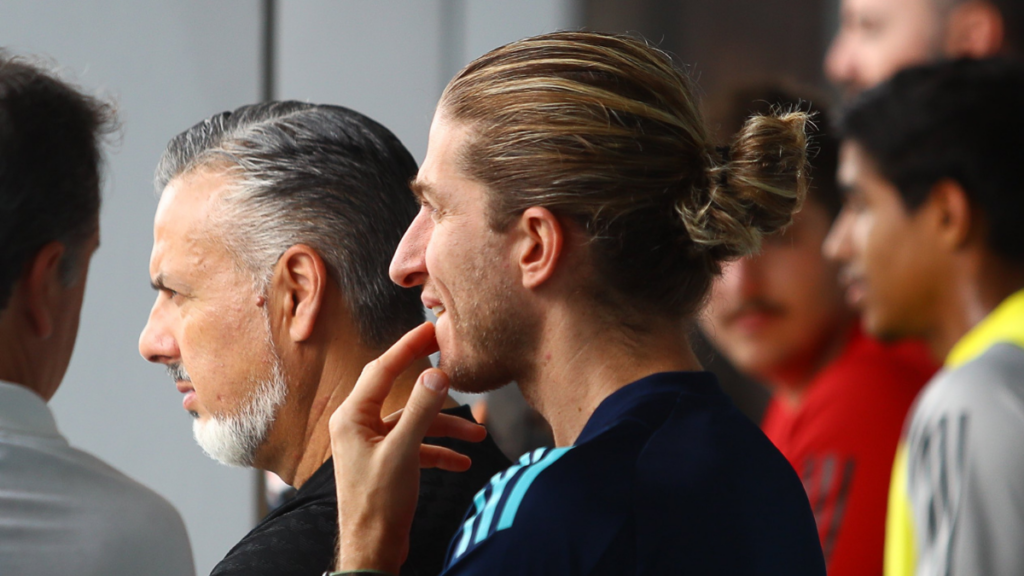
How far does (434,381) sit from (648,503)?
27 cm

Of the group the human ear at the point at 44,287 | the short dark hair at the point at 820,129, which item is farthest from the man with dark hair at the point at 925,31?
the human ear at the point at 44,287

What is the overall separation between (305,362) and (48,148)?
0.42 meters

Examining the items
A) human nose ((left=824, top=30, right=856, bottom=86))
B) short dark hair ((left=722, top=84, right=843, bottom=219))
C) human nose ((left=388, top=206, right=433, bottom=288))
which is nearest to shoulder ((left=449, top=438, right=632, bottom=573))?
human nose ((left=388, top=206, right=433, bottom=288))

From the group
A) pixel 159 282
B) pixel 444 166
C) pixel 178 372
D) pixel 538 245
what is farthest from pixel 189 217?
pixel 538 245

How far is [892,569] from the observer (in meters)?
2.10

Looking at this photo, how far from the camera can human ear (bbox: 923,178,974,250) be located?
2512mm

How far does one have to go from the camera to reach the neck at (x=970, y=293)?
7.86 feet

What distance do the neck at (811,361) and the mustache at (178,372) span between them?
6.86 ft

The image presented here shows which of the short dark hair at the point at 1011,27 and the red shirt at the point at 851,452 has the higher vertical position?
the short dark hair at the point at 1011,27

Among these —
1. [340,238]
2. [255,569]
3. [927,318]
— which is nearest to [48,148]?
[340,238]

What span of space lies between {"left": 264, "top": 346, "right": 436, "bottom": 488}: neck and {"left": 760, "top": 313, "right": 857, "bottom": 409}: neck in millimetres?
1943

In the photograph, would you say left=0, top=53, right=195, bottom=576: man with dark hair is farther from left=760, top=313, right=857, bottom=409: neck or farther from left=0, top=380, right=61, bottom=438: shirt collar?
left=760, top=313, right=857, bottom=409: neck

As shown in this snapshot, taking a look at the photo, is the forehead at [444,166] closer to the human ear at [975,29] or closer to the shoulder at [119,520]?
the shoulder at [119,520]

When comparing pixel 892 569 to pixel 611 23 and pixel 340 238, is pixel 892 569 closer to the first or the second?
pixel 340 238
